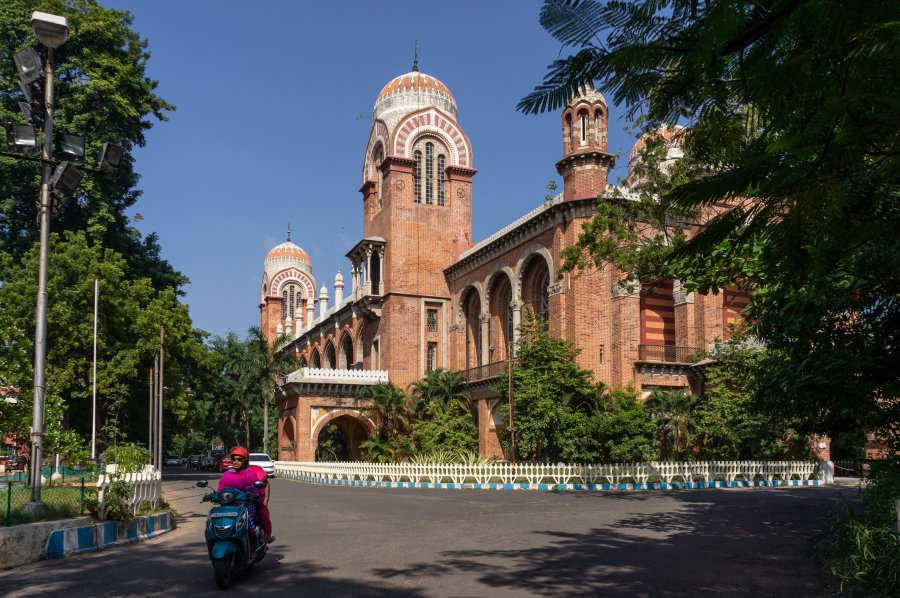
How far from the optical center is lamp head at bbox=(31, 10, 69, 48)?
10070 mm

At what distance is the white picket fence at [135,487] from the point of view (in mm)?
10914

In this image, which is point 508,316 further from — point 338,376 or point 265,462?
point 265,462

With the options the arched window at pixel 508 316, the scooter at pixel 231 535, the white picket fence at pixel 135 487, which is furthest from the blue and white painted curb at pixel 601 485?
the scooter at pixel 231 535

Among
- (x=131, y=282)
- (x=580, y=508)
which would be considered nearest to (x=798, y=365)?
(x=580, y=508)

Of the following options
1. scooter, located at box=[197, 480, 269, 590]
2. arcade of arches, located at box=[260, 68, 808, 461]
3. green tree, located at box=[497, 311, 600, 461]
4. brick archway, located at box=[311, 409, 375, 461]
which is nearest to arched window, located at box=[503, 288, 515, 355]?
arcade of arches, located at box=[260, 68, 808, 461]

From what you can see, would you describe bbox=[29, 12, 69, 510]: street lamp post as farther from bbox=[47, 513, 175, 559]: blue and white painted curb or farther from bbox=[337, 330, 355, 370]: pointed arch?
bbox=[337, 330, 355, 370]: pointed arch

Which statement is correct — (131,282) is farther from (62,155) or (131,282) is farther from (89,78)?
(62,155)

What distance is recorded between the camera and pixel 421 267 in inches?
1556

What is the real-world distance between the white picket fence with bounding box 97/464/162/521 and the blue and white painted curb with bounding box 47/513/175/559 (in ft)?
0.80

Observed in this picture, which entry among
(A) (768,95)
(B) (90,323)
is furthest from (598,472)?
(A) (768,95)

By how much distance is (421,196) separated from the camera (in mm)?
40219

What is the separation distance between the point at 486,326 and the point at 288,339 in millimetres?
24902

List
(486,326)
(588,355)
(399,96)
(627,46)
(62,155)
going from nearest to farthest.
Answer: (627,46), (62,155), (588,355), (486,326), (399,96)

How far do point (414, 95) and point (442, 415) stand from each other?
17352 millimetres
